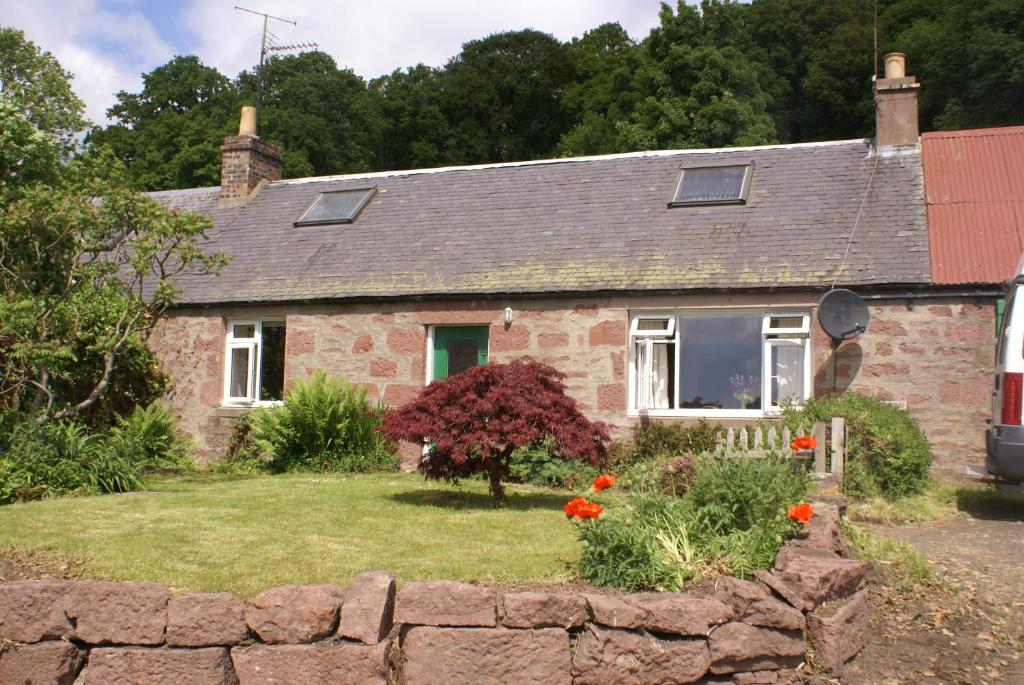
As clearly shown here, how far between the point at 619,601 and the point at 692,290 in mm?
8441

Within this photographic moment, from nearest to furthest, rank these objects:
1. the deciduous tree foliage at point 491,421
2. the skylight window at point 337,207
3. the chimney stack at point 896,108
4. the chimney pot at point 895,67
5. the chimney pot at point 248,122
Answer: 1. the deciduous tree foliage at point 491,421
2. the chimney stack at point 896,108
3. the chimney pot at point 895,67
4. the skylight window at point 337,207
5. the chimney pot at point 248,122

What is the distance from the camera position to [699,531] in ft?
21.0

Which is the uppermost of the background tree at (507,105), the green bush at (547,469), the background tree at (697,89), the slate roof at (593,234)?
the background tree at (507,105)

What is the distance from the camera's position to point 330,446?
46.4ft

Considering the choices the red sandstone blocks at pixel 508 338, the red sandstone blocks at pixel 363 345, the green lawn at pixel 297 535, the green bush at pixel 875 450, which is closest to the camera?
the green lawn at pixel 297 535

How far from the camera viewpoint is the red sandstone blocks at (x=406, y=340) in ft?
48.3

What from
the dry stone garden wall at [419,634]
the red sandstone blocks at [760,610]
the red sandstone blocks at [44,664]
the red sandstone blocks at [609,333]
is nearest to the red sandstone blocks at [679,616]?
the dry stone garden wall at [419,634]

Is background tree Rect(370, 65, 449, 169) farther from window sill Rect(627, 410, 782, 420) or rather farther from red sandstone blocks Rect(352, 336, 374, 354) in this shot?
window sill Rect(627, 410, 782, 420)

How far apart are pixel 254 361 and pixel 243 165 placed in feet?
17.5

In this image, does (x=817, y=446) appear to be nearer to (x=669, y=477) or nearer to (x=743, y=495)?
(x=669, y=477)

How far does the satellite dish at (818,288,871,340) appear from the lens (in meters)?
12.4

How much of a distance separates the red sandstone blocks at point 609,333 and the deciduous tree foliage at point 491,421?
4172 millimetres

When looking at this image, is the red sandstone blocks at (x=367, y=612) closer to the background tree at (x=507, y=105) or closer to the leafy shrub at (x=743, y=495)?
the leafy shrub at (x=743, y=495)

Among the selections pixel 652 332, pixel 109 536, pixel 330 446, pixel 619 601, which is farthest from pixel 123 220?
pixel 619 601
